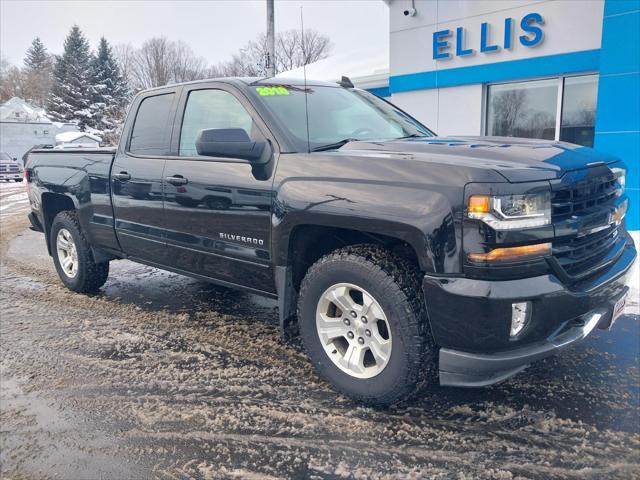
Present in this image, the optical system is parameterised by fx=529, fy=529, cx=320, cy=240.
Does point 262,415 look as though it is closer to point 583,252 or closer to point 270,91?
point 583,252

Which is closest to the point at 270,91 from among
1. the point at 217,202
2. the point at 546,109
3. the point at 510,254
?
the point at 217,202

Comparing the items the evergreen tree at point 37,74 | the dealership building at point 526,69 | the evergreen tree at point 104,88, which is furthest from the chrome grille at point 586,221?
the evergreen tree at point 37,74

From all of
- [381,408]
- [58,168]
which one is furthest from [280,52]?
[381,408]

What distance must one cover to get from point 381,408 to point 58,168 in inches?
161

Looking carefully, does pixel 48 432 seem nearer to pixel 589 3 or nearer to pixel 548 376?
pixel 548 376

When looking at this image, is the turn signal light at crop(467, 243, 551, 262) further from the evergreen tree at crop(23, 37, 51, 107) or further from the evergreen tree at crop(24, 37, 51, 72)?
the evergreen tree at crop(24, 37, 51, 72)

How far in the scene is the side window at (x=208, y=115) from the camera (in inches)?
145

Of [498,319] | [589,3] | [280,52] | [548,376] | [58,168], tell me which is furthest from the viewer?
[280,52]

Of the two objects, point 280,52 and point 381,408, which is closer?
point 381,408

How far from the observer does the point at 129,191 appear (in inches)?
173

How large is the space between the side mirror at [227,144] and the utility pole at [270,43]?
37.1 feet

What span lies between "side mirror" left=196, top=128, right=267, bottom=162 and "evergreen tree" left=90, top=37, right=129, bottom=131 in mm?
55193

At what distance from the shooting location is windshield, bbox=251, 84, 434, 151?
3514 millimetres

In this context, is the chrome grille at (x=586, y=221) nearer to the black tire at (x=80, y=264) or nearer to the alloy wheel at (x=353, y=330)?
the alloy wheel at (x=353, y=330)
